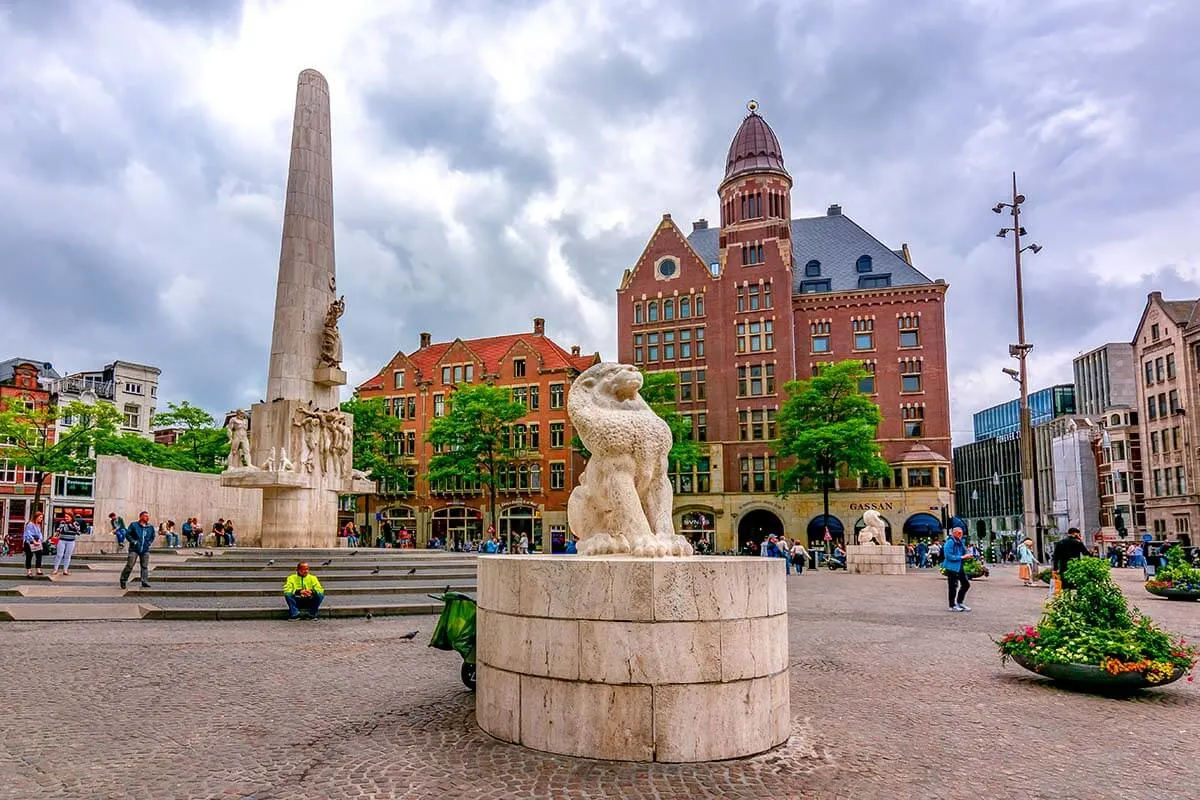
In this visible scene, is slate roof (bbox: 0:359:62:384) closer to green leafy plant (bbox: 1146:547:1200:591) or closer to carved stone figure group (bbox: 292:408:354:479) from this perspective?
carved stone figure group (bbox: 292:408:354:479)

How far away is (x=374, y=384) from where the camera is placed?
64.5 m

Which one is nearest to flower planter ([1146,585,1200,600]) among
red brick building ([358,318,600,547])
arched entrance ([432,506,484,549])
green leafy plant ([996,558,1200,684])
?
green leafy plant ([996,558,1200,684])

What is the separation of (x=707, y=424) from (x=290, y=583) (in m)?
45.7

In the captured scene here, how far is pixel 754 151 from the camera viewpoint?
5812cm

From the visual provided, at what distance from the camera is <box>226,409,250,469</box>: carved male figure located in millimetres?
22172

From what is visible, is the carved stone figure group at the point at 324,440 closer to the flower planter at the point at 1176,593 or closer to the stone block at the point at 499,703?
the stone block at the point at 499,703

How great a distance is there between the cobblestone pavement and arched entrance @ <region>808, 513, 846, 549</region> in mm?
43579

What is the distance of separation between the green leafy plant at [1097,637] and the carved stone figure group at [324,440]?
18.8 metres

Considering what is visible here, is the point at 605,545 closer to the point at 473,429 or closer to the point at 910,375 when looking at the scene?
the point at 473,429

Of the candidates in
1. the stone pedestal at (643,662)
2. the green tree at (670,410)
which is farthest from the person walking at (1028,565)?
the green tree at (670,410)

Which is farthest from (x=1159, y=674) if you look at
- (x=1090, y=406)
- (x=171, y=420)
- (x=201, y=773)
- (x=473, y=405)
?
(x=1090, y=406)

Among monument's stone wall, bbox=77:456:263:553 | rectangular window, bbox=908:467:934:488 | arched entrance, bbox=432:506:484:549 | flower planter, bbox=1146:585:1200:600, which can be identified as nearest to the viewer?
flower planter, bbox=1146:585:1200:600

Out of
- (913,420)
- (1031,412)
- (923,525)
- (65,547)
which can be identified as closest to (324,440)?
(65,547)

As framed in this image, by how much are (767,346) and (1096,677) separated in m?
50.2
